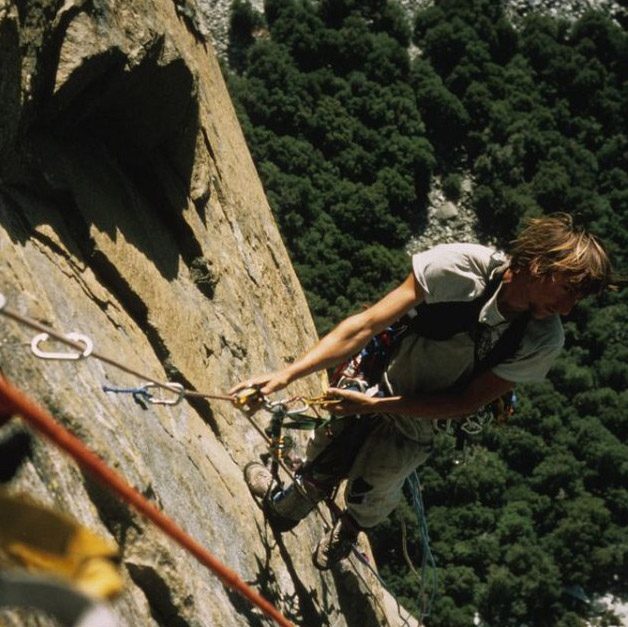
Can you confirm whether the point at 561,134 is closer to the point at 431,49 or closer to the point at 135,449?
the point at 431,49

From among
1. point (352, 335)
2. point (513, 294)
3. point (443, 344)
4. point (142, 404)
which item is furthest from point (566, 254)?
point (142, 404)

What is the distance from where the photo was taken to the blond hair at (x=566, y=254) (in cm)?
313

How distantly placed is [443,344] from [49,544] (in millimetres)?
2400

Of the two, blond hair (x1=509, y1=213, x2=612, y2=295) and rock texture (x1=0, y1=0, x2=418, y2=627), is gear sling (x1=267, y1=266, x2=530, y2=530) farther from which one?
rock texture (x1=0, y1=0, x2=418, y2=627)

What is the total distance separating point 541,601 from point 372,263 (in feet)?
41.6

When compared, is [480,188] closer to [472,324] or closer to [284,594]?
[284,594]

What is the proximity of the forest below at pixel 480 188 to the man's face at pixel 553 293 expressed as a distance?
76.0ft

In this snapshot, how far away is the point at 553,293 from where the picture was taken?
3.23 m

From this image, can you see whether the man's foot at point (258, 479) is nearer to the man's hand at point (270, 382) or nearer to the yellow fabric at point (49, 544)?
the man's hand at point (270, 382)

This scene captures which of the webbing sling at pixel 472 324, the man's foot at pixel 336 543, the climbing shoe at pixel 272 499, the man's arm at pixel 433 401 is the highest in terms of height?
the webbing sling at pixel 472 324

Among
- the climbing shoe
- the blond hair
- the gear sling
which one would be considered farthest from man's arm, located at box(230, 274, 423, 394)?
the climbing shoe

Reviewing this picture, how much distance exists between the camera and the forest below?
27781 mm

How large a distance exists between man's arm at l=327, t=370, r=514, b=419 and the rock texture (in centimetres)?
74

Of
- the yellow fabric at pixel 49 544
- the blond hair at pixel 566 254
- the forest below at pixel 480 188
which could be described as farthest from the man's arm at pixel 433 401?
the forest below at pixel 480 188
